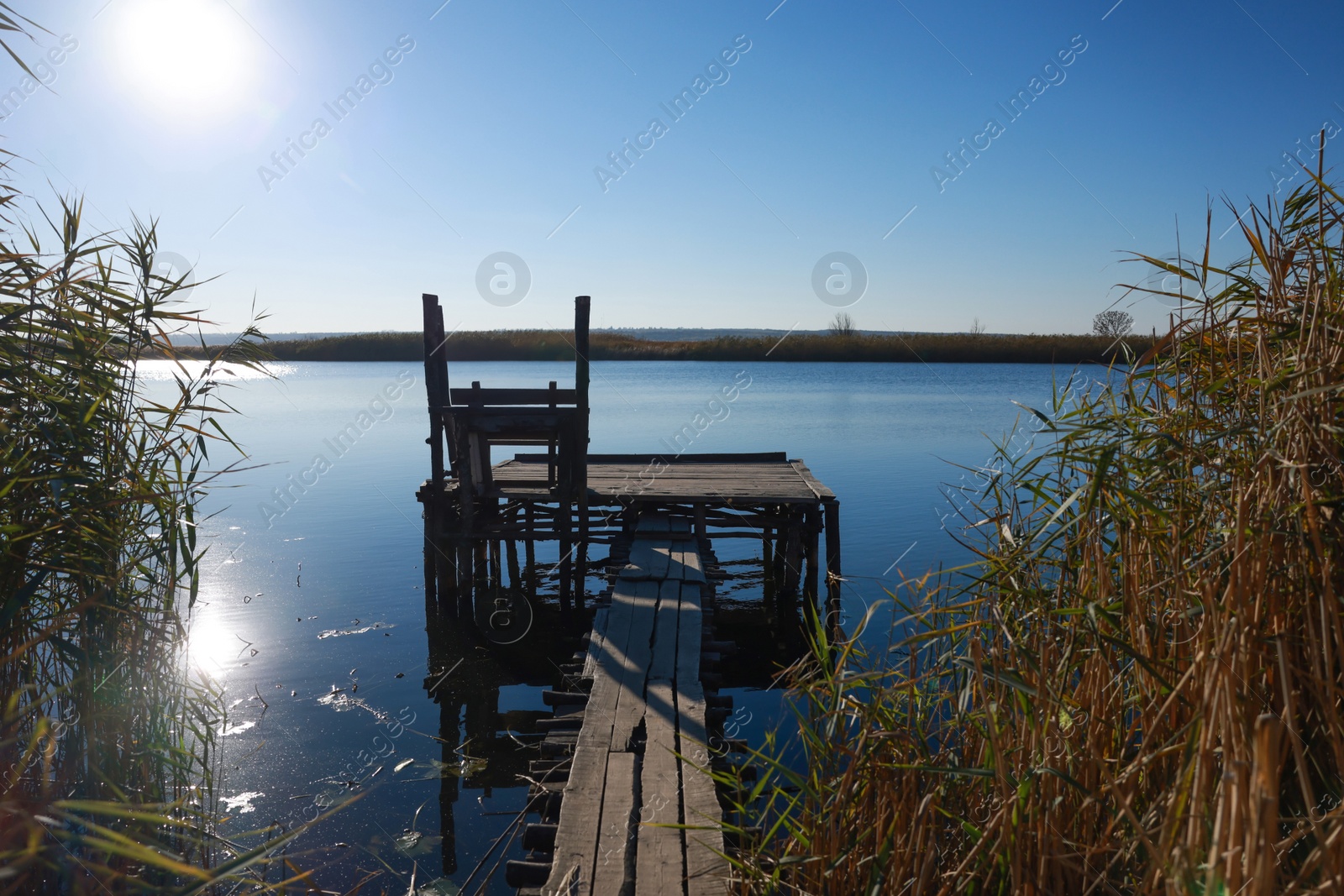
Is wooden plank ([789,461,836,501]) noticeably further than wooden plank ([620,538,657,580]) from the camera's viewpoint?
Yes

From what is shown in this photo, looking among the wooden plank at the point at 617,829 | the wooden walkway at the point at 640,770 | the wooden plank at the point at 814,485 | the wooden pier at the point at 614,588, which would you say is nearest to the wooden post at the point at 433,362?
the wooden pier at the point at 614,588

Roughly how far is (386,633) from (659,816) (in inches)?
282

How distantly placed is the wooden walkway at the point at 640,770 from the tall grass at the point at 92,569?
65.2 inches

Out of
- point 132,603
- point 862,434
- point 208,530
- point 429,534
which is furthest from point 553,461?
point 862,434

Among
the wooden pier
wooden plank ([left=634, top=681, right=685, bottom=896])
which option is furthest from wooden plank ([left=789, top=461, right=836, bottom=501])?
wooden plank ([left=634, top=681, right=685, bottom=896])

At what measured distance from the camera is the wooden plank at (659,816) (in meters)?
3.43

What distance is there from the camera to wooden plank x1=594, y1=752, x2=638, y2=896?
11.4 feet

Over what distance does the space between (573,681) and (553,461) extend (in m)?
4.88

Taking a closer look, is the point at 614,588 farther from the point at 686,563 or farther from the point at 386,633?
the point at 386,633

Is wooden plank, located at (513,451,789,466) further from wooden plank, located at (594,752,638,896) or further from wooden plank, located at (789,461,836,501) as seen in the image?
wooden plank, located at (594,752,638,896)

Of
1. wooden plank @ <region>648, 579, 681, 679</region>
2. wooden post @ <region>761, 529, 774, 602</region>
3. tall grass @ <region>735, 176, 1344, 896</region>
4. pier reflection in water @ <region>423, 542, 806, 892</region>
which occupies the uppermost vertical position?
tall grass @ <region>735, 176, 1344, 896</region>

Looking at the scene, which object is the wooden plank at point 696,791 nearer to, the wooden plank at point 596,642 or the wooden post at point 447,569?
the wooden plank at point 596,642

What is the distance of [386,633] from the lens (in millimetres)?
10172

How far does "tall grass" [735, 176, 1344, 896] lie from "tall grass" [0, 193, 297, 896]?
2841 mm
